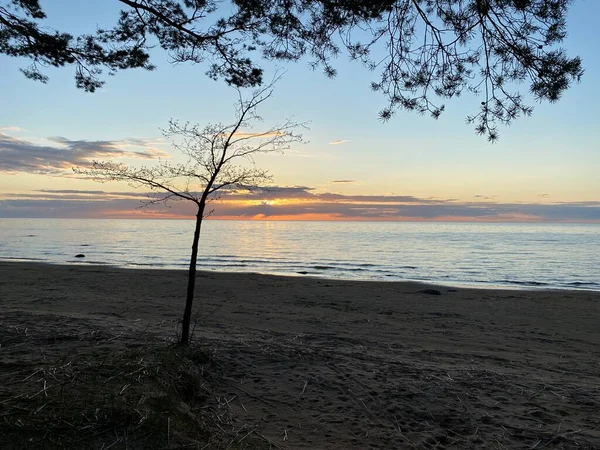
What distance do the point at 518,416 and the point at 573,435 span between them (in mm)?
504

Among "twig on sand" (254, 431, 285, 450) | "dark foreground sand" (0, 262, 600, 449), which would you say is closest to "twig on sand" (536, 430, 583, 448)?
"dark foreground sand" (0, 262, 600, 449)

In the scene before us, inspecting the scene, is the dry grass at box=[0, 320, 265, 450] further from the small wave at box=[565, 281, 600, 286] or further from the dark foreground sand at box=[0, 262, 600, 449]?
the small wave at box=[565, 281, 600, 286]

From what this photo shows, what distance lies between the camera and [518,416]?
4.54 metres

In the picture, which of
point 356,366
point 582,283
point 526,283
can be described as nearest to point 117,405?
point 356,366

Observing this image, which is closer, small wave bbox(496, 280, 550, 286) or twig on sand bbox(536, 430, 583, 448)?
twig on sand bbox(536, 430, 583, 448)

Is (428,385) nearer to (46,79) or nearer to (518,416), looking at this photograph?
(518,416)

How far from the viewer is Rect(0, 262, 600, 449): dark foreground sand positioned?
13.3 ft

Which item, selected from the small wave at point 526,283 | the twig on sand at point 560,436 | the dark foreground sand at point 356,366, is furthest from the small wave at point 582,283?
the twig on sand at point 560,436

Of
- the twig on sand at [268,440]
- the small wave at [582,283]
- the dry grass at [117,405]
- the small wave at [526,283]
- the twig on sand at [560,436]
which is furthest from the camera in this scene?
the small wave at [582,283]

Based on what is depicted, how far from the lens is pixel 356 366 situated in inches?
234

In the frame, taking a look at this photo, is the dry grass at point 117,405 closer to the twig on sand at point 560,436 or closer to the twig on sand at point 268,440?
the twig on sand at point 268,440

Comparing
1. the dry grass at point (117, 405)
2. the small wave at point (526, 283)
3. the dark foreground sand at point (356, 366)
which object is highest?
the dry grass at point (117, 405)

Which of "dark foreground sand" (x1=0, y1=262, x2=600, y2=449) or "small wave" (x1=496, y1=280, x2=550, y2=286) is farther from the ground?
"dark foreground sand" (x1=0, y1=262, x2=600, y2=449)

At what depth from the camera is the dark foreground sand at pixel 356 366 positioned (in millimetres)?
4039
